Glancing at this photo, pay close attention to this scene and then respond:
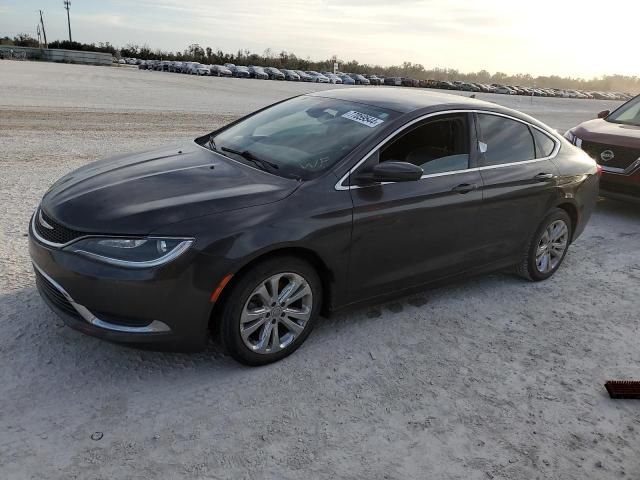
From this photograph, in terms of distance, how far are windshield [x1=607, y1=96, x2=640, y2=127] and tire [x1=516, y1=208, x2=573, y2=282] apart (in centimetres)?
409

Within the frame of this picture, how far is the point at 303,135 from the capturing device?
4.20m

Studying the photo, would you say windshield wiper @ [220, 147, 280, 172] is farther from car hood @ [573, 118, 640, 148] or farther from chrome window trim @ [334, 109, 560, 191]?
car hood @ [573, 118, 640, 148]

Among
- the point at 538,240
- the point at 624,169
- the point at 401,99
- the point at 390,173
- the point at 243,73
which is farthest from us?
the point at 243,73

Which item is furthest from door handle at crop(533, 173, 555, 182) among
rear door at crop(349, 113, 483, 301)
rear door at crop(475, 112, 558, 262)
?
rear door at crop(349, 113, 483, 301)

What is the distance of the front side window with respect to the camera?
13.1 feet

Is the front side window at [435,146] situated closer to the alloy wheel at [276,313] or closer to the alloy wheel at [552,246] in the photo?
the alloy wheel at [276,313]

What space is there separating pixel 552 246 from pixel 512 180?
1.02 metres

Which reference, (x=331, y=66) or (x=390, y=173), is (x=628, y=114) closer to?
(x=390, y=173)

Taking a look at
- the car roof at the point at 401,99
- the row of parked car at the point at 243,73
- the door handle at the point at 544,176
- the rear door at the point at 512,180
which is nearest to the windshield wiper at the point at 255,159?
the car roof at the point at 401,99

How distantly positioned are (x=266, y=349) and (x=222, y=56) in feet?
285

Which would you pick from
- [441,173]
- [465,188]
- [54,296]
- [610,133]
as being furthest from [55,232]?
[610,133]

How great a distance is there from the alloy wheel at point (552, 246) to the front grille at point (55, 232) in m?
3.89

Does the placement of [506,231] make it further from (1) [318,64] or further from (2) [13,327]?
(1) [318,64]

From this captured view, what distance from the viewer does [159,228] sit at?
120 inches
